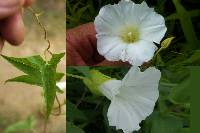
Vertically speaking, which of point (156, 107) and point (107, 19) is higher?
point (107, 19)

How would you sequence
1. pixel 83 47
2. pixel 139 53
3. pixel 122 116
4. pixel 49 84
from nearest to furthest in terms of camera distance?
pixel 49 84
pixel 122 116
pixel 139 53
pixel 83 47

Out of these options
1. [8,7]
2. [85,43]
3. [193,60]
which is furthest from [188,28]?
[8,7]

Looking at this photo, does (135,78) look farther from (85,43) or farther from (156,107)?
(85,43)

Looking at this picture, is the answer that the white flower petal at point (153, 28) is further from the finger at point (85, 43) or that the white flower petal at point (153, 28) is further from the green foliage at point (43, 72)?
the green foliage at point (43, 72)

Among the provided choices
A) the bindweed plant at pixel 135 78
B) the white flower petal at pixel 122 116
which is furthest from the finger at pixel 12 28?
the white flower petal at pixel 122 116

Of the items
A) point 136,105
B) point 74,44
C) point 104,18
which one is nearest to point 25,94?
point 74,44

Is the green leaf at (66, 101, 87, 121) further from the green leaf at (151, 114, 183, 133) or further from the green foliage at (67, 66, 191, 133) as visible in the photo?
the green leaf at (151, 114, 183, 133)

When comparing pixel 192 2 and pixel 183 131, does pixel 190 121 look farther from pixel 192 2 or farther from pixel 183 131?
pixel 192 2
